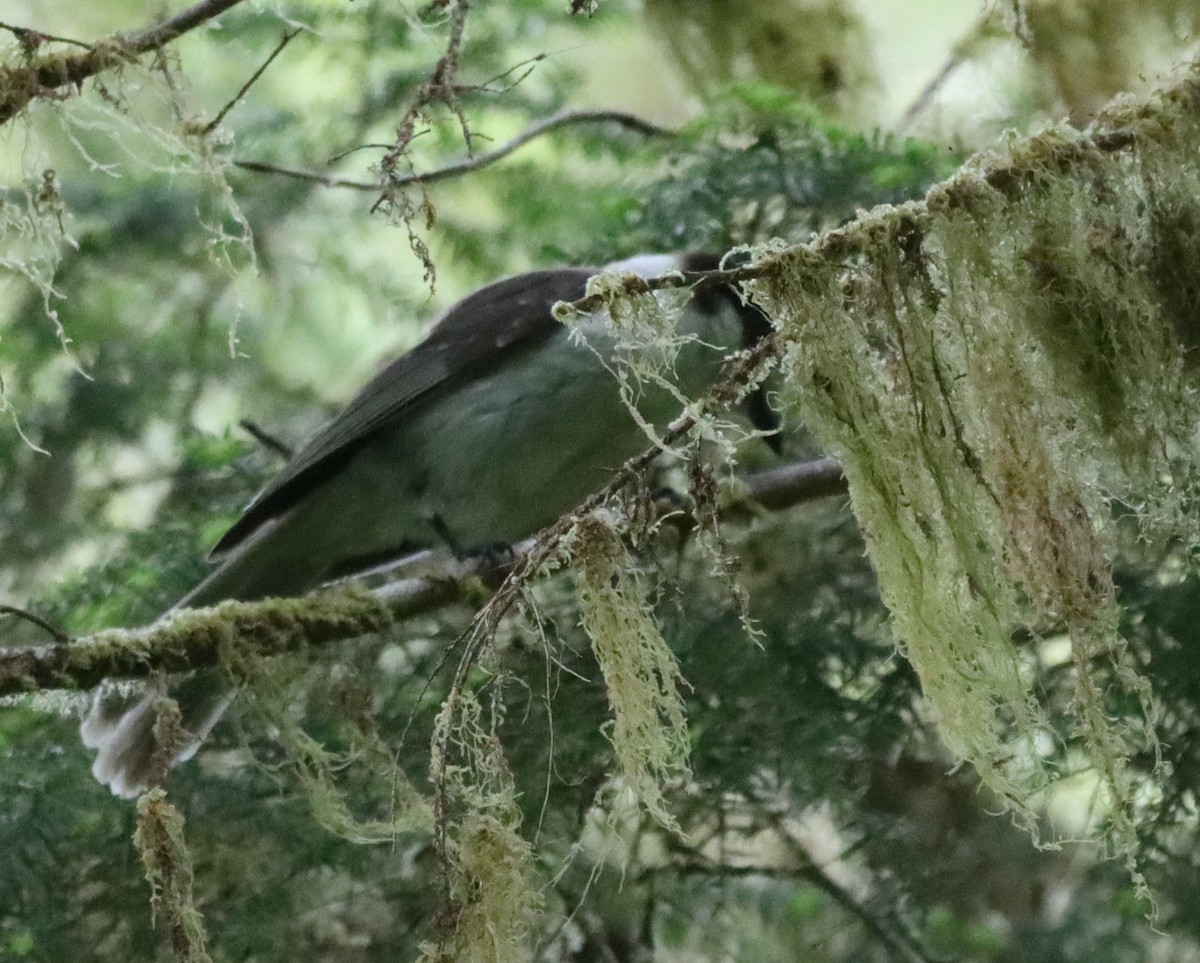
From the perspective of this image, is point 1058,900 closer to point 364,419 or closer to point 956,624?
point 956,624

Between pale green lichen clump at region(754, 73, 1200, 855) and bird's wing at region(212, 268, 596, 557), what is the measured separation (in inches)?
56.6

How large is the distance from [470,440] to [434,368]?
0.68 ft

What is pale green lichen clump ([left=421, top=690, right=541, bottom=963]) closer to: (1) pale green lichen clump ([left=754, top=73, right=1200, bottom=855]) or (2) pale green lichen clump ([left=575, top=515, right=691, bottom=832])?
(2) pale green lichen clump ([left=575, top=515, right=691, bottom=832])

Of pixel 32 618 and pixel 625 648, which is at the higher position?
pixel 32 618

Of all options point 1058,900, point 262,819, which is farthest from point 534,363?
point 1058,900

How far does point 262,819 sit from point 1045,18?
2.79m

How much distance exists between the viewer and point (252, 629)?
2.69 meters

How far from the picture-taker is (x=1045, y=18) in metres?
3.73

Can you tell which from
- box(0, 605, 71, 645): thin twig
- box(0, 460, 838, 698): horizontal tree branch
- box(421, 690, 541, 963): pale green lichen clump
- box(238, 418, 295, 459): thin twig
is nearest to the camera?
box(421, 690, 541, 963): pale green lichen clump

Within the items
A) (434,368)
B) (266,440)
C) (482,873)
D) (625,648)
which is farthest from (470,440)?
(482,873)

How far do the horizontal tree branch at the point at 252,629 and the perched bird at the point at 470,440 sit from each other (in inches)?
9.1

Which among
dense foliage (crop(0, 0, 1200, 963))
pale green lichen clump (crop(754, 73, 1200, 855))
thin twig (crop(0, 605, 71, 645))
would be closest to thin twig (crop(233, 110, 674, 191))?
dense foliage (crop(0, 0, 1200, 963))

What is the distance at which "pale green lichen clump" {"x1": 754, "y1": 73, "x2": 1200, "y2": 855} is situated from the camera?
71.8 inches

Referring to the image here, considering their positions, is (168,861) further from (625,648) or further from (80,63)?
(80,63)
